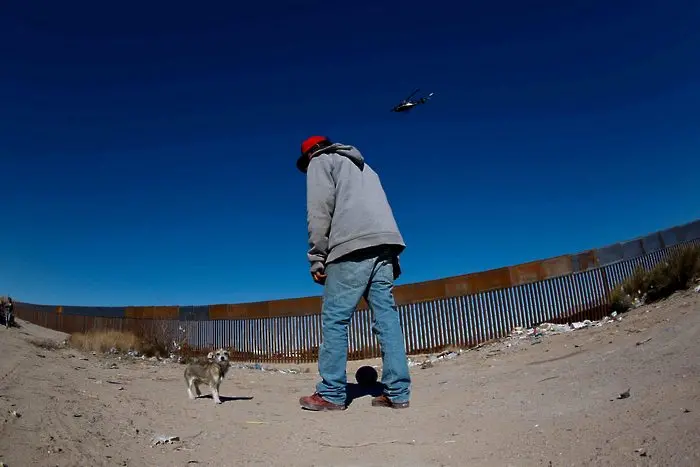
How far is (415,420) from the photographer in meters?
2.99

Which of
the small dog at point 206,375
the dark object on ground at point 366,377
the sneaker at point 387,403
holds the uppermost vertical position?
the small dog at point 206,375

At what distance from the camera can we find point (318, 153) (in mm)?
3822

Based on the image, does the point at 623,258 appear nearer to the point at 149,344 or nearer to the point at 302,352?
the point at 302,352

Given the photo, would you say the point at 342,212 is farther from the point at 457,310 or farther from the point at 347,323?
the point at 457,310

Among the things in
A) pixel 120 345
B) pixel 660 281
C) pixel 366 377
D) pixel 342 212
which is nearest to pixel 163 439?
pixel 342 212

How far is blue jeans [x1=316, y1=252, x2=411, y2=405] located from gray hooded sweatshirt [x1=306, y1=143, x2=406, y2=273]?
0.15 m

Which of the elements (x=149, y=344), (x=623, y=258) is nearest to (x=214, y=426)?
(x=149, y=344)

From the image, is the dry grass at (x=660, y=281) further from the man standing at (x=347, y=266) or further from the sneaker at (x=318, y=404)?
the sneaker at (x=318, y=404)

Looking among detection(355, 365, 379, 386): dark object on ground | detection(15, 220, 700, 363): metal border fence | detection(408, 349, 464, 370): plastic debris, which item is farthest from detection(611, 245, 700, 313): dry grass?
detection(355, 365, 379, 386): dark object on ground

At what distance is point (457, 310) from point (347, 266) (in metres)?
5.84

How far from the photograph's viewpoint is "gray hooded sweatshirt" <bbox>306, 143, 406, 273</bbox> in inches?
137

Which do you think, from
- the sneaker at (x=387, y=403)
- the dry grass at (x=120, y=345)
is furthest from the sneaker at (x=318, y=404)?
the dry grass at (x=120, y=345)

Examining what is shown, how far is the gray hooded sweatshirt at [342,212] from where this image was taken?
3492 millimetres

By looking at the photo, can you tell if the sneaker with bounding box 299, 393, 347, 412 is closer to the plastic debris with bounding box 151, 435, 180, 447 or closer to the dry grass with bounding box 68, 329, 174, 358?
the plastic debris with bounding box 151, 435, 180, 447
